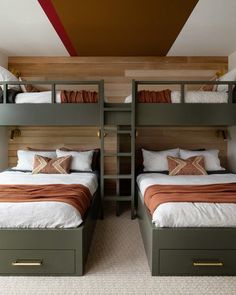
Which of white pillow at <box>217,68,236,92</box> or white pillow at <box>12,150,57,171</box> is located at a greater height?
white pillow at <box>217,68,236,92</box>

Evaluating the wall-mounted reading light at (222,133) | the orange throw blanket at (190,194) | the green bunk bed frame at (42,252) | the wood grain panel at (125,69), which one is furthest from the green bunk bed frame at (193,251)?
the wood grain panel at (125,69)

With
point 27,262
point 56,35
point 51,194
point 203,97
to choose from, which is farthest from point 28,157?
point 203,97

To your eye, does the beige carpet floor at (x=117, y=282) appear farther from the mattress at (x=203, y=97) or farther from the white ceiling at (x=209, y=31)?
the white ceiling at (x=209, y=31)

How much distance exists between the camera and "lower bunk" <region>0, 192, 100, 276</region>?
190 cm

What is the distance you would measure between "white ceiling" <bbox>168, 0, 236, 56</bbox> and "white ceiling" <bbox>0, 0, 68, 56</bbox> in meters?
1.65

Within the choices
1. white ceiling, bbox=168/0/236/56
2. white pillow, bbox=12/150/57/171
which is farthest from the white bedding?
white ceiling, bbox=168/0/236/56

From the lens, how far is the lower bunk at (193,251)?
1.89m

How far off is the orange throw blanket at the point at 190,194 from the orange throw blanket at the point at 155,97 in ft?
3.61

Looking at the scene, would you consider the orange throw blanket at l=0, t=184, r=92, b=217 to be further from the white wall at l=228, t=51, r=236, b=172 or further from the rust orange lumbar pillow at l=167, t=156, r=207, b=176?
the white wall at l=228, t=51, r=236, b=172

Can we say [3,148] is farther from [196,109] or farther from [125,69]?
[196,109]

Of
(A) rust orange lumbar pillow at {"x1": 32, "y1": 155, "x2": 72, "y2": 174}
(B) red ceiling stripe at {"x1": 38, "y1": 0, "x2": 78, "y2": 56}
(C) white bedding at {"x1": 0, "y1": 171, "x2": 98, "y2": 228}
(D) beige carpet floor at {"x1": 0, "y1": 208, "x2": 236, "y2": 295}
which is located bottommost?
(D) beige carpet floor at {"x1": 0, "y1": 208, "x2": 236, "y2": 295}

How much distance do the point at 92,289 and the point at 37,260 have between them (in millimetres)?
488

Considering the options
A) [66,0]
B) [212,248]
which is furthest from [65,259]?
[66,0]

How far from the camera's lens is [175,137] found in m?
4.07
